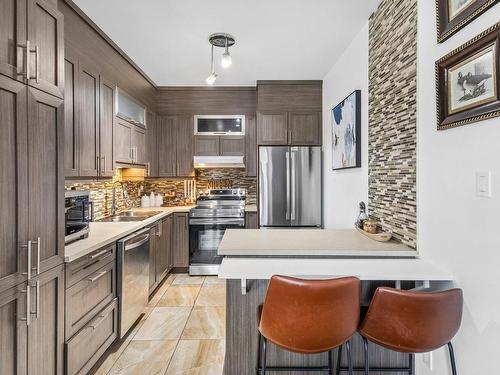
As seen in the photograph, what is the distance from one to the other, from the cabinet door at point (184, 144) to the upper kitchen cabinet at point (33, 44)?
2.71 metres

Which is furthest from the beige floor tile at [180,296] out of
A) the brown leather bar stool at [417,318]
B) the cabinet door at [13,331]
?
the brown leather bar stool at [417,318]

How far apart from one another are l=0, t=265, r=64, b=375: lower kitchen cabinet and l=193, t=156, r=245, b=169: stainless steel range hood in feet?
9.17

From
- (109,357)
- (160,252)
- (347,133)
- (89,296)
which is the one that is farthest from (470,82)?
(160,252)

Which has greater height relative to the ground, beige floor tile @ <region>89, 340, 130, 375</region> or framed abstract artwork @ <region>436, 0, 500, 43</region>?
framed abstract artwork @ <region>436, 0, 500, 43</region>

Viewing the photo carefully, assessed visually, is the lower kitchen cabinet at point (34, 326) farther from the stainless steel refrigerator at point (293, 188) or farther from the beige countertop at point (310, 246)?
the stainless steel refrigerator at point (293, 188)

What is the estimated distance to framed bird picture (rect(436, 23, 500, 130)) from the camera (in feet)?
4.14

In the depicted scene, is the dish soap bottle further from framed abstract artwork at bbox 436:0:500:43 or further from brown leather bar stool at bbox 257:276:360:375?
framed abstract artwork at bbox 436:0:500:43

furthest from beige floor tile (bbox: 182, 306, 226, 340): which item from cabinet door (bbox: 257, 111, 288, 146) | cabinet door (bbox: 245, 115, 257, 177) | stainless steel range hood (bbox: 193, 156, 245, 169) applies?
cabinet door (bbox: 257, 111, 288, 146)

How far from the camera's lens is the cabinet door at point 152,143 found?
13.5 ft

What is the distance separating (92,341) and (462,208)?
2.33 m

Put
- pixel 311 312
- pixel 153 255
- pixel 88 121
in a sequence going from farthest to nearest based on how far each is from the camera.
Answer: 1. pixel 153 255
2. pixel 88 121
3. pixel 311 312

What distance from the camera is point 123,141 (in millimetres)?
3291

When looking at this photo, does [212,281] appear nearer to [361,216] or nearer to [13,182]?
[361,216]

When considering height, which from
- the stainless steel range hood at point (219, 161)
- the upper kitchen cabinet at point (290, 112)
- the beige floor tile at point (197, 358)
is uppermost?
the upper kitchen cabinet at point (290, 112)
